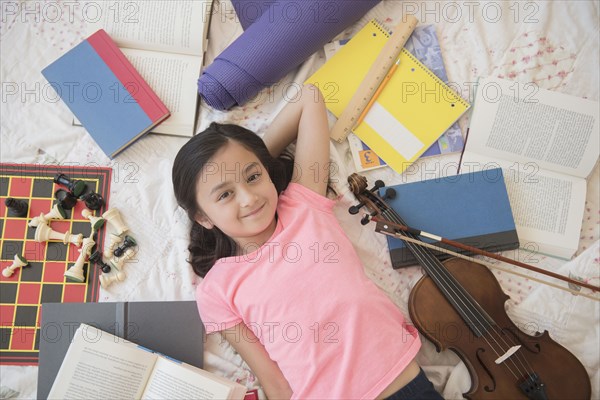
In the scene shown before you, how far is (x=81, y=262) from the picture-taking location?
1.38 meters

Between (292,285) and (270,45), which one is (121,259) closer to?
(292,285)

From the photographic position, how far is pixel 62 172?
1.46 metres

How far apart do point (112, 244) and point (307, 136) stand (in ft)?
2.29

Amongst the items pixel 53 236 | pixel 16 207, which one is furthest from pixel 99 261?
pixel 16 207

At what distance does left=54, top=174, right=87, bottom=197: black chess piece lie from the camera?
4.59 feet

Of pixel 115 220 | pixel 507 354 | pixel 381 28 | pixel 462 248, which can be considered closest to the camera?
pixel 507 354

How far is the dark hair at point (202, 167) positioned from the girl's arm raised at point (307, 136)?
0.06m

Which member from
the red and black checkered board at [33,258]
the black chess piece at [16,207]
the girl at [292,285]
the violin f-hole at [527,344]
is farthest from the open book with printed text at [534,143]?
the black chess piece at [16,207]

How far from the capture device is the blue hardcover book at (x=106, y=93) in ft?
4.72

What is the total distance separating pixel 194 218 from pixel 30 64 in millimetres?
822

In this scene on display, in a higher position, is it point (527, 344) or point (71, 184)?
point (71, 184)

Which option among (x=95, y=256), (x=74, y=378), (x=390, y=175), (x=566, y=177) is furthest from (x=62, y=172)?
(x=566, y=177)

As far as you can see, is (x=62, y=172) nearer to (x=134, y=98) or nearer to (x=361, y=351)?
(x=134, y=98)

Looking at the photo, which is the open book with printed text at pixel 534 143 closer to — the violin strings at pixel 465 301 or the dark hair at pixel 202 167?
the violin strings at pixel 465 301
